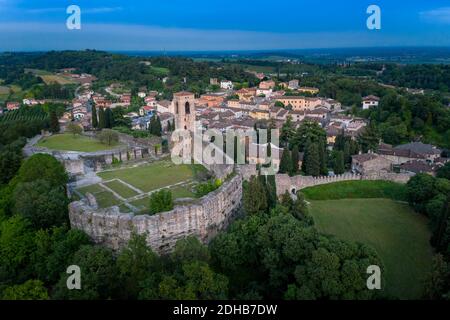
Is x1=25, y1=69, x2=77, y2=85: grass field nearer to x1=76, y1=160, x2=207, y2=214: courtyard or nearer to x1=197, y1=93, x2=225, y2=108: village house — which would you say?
x1=197, y1=93, x2=225, y2=108: village house

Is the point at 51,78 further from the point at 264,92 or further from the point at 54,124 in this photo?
the point at 54,124

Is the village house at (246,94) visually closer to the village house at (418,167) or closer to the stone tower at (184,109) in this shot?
the village house at (418,167)

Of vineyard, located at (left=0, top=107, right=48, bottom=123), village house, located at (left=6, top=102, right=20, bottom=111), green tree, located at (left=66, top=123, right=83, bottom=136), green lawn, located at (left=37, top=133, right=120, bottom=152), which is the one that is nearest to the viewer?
green lawn, located at (left=37, top=133, right=120, bottom=152)

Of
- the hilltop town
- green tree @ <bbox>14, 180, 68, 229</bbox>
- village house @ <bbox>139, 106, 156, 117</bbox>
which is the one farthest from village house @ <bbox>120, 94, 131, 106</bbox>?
green tree @ <bbox>14, 180, 68, 229</bbox>

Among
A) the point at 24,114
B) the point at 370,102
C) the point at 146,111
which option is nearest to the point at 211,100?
the point at 146,111

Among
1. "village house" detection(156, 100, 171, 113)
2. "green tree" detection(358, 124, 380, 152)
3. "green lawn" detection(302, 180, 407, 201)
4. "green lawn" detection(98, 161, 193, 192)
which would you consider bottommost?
"green lawn" detection(302, 180, 407, 201)

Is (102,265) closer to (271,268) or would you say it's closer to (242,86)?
(271,268)
